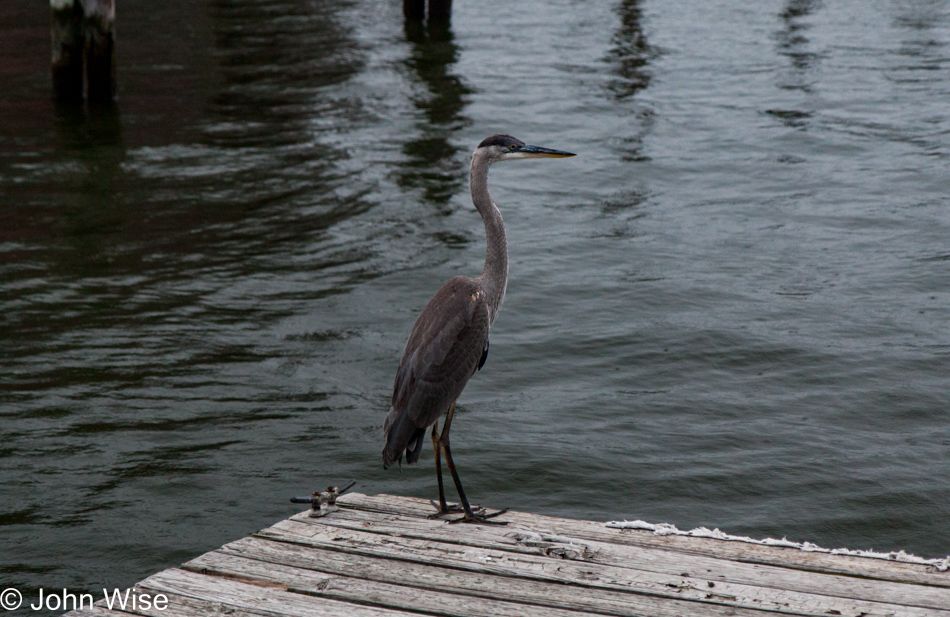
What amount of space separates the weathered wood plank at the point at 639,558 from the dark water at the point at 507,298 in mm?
1584

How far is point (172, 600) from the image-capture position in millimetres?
3975

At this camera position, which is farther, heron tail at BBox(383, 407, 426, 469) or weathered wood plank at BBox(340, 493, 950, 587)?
heron tail at BBox(383, 407, 426, 469)

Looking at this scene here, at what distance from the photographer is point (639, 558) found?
4.29 metres

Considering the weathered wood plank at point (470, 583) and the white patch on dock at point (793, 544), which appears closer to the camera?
the weathered wood plank at point (470, 583)

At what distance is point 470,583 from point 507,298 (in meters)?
5.65

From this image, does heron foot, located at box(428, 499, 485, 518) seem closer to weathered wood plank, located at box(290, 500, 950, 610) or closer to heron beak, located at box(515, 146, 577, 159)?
weathered wood plank, located at box(290, 500, 950, 610)

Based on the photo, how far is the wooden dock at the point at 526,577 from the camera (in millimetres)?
3848

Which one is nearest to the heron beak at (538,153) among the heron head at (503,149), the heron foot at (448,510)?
the heron head at (503,149)

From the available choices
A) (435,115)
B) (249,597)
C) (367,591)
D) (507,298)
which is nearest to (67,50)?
(435,115)

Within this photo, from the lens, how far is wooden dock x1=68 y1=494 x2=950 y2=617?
12.6ft

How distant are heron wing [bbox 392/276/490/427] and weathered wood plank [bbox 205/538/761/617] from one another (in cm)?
90

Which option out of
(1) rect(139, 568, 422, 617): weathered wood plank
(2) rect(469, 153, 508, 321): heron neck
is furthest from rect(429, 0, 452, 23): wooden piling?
(1) rect(139, 568, 422, 617): weathered wood plank

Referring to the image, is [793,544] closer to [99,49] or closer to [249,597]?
[249,597]

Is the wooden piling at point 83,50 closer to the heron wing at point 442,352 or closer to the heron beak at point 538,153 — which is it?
the heron beak at point 538,153
